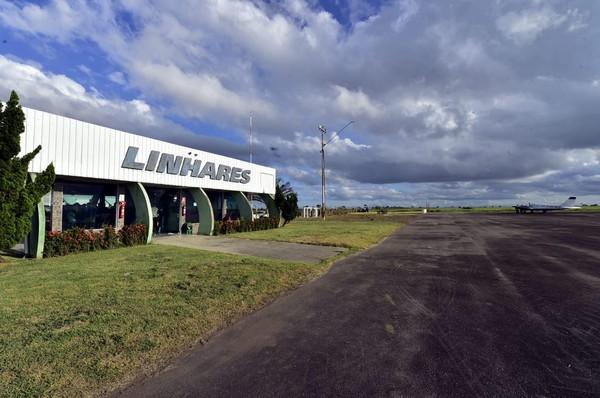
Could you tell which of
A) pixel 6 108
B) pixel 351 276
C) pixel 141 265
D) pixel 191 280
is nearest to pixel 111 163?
pixel 6 108

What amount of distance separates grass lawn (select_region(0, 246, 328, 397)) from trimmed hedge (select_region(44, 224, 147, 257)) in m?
1.71

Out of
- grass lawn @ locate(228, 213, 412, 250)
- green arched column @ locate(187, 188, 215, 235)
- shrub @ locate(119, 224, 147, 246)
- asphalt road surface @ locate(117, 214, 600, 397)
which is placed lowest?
asphalt road surface @ locate(117, 214, 600, 397)

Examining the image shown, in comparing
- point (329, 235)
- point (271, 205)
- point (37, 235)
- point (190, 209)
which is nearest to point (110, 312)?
point (37, 235)

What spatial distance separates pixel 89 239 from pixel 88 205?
322 cm

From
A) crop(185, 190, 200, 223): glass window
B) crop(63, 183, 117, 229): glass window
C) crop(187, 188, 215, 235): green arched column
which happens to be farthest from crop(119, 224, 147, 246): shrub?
crop(185, 190, 200, 223): glass window

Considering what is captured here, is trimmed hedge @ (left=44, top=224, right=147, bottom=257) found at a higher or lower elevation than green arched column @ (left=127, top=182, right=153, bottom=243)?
lower

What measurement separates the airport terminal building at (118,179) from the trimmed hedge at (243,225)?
→ 2.72 ft

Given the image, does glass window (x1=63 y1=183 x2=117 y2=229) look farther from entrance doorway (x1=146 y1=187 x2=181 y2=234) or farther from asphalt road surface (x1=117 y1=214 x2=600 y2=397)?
asphalt road surface (x1=117 y1=214 x2=600 y2=397)

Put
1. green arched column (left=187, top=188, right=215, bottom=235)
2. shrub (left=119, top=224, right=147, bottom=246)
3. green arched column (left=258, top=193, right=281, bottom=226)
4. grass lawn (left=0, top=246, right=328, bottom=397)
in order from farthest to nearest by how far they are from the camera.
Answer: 1. green arched column (left=258, top=193, right=281, bottom=226)
2. green arched column (left=187, top=188, right=215, bottom=235)
3. shrub (left=119, top=224, right=147, bottom=246)
4. grass lawn (left=0, top=246, right=328, bottom=397)

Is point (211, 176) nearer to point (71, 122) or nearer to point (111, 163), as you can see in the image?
point (111, 163)

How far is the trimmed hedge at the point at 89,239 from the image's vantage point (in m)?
12.5

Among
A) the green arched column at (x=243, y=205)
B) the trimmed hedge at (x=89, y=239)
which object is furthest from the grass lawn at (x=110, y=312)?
the green arched column at (x=243, y=205)

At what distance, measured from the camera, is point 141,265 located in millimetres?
10227

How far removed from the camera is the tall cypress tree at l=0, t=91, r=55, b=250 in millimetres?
10055
